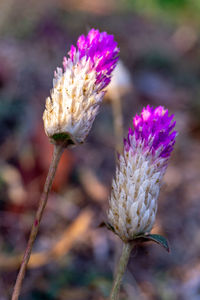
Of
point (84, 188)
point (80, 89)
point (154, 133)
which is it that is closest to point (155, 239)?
point (154, 133)

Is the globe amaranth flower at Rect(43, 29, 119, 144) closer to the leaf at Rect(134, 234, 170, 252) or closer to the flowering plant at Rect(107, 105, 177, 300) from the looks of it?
the flowering plant at Rect(107, 105, 177, 300)

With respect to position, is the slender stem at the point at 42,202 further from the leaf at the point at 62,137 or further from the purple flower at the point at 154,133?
the purple flower at the point at 154,133

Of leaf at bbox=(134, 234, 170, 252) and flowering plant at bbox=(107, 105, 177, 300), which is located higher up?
flowering plant at bbox=(107, 105, 177, 300)

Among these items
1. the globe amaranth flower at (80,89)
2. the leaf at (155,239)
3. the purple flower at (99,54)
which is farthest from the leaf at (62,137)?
the leaf at (155,239)

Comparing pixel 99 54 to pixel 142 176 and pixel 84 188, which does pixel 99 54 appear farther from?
pixel 84 188

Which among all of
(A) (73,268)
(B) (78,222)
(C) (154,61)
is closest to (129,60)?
(C) (154,61)

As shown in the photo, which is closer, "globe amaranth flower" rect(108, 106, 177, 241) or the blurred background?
"globe amaranth flower" rect(108, 106, 177, 241)

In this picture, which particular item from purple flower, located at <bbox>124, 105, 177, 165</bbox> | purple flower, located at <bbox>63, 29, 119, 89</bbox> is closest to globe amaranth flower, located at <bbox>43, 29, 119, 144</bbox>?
purple flower, located at <bbox>63, 29, 119, 89</bbox>
